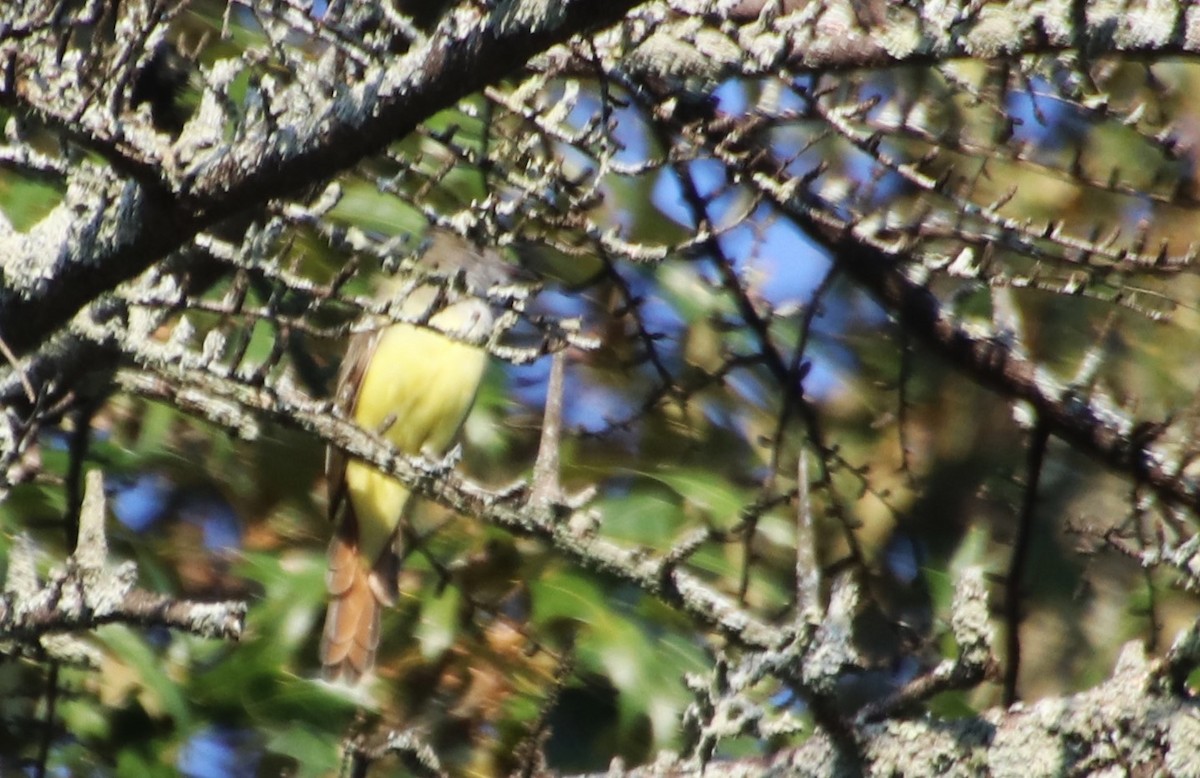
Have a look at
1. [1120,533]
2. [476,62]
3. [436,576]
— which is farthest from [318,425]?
[436,576]

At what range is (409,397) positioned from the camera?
5.95 meters

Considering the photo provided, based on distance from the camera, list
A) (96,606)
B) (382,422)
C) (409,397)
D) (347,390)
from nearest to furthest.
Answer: (96,606) < (382,422) < (347,390) < (409,397)

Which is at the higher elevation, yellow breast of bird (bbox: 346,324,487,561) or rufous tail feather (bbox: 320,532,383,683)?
yellow breast of bird (bbox: 346,324,487,561)

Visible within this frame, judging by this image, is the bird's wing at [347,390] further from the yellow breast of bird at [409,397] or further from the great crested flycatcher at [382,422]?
the yellow breast of bird at [409,397]

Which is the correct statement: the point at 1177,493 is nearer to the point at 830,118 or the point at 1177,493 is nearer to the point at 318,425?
the point at 830,118

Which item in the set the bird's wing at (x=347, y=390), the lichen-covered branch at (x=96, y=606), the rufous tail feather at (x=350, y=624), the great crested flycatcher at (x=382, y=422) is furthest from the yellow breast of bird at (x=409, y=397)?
the lichen-covered branch at (x=96, y=606)

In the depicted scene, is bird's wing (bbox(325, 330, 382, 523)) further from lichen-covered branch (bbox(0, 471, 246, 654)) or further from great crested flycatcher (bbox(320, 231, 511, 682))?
lichen-covered branch (bbox(0, 471, 246, 654))

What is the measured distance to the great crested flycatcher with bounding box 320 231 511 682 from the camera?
4.69 meters

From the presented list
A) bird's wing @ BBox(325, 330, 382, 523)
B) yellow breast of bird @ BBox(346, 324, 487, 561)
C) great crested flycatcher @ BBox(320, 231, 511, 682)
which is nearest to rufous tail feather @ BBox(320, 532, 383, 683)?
great crested flycatcher @ BBox(320, 231, 511, 682)

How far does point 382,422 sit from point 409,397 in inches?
50.9

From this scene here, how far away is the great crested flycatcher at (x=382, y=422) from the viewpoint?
15.4 feet

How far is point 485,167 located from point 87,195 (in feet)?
2.59

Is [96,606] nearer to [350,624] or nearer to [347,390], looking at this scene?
[350,624]

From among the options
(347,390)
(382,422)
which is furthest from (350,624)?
(347,390)
